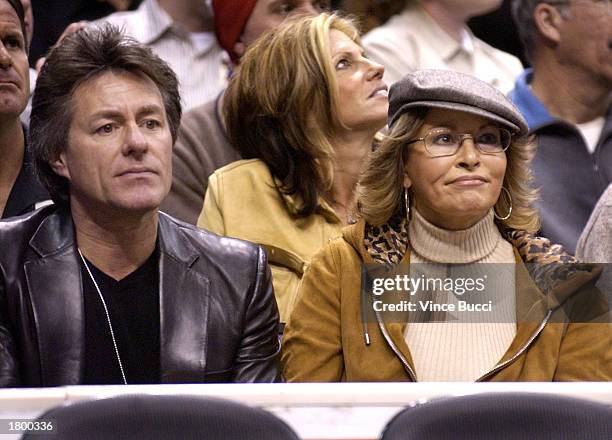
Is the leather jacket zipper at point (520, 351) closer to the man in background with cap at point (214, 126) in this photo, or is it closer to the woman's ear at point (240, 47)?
the man in background with cap at point (214, 126)

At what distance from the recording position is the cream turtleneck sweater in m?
2.01

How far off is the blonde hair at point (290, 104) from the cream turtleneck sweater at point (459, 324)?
42 cm

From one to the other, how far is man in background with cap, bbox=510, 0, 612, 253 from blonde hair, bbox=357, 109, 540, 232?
2.11ft

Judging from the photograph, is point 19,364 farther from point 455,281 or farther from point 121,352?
point 455,281

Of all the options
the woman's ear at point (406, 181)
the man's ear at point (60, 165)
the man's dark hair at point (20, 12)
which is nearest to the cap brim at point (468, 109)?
the woman's ear at point (406, 181)

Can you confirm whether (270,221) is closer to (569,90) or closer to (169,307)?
(169,307)

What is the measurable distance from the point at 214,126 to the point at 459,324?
2.89 feet

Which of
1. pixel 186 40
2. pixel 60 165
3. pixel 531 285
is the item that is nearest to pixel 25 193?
pixel 60 165

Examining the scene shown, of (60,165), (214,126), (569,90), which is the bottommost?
(569,90)

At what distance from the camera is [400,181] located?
211 cm

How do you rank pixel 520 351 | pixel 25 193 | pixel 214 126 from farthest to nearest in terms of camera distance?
pixel 214 126 → pixel 25 193 → pixel 520 351

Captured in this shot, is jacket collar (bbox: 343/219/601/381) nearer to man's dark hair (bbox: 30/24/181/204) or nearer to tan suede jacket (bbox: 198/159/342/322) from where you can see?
tan suede jacket (bbox: 198/159/342/322)

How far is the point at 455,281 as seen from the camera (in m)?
2.07

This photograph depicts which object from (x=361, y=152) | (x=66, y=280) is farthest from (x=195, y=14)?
(x=66, y=280)
